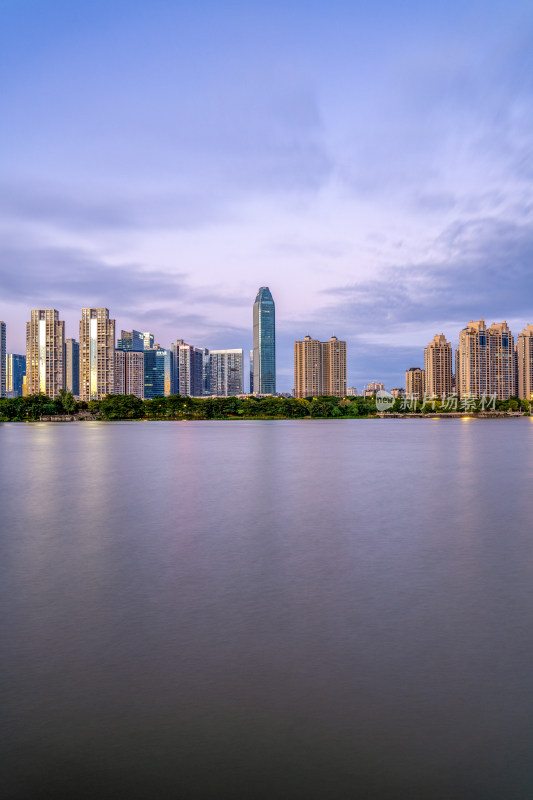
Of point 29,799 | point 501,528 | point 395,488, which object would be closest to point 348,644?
point 29,799

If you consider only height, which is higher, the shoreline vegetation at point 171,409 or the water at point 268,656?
the shoreline vegetation at point 171,409

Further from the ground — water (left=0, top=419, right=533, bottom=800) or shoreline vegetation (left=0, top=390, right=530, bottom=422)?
shoreline vegetation (left=0, top=390, right=530, bottom=422)

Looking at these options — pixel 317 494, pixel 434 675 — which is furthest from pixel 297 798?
pixel 317 494

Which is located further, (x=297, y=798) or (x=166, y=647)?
(x=166, y=647)

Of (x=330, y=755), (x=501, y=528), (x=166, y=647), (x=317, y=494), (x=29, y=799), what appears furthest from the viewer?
(x=317, y=494)

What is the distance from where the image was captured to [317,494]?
22.5 meters

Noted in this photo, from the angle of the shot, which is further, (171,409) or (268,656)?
(171,409)

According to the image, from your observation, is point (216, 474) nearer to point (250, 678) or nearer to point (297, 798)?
point (250, 678)

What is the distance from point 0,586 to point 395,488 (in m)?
16.5

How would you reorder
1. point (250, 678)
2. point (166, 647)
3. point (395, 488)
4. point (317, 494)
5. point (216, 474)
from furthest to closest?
point (216, 474) < point (395, 488) < point (317, 494) < point (166, 647) < point (250, 678)

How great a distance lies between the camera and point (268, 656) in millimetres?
7242

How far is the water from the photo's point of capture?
4.98 meters

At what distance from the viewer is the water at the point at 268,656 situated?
4.98 m

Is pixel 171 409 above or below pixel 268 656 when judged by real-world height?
above
